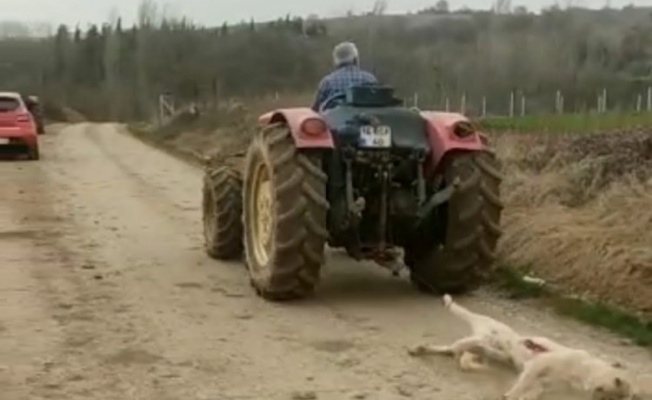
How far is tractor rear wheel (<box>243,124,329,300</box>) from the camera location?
29.9ft

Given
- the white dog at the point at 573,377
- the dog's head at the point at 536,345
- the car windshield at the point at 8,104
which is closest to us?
the white dog at the point at 573,377

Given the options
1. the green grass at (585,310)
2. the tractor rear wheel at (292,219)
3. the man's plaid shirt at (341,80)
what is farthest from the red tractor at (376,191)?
the man's plaid shirt at (341,80)

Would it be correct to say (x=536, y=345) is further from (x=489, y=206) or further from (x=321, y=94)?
(x=321, y=94)

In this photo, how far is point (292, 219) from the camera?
912cm

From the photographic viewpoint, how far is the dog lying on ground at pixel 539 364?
6.45 metres

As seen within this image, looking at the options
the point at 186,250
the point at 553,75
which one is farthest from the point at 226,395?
the point at 553,75

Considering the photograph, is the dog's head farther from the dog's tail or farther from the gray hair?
the gray hair

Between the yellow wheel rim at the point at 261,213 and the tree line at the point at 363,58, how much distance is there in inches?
1327

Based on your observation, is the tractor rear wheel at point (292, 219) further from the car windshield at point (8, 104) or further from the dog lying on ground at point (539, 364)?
the car windshield at point (8, 104)

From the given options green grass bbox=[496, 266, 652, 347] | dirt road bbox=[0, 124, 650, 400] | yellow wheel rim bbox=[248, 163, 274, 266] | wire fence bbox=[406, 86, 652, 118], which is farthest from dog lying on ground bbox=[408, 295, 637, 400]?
wire fence bbox=[406, 86, 652, 118]

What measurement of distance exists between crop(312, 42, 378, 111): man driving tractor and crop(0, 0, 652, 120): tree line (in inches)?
1306

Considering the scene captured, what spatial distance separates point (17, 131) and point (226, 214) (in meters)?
17.6

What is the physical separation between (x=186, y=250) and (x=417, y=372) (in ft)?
18.2

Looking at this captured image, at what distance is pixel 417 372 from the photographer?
732 cm
